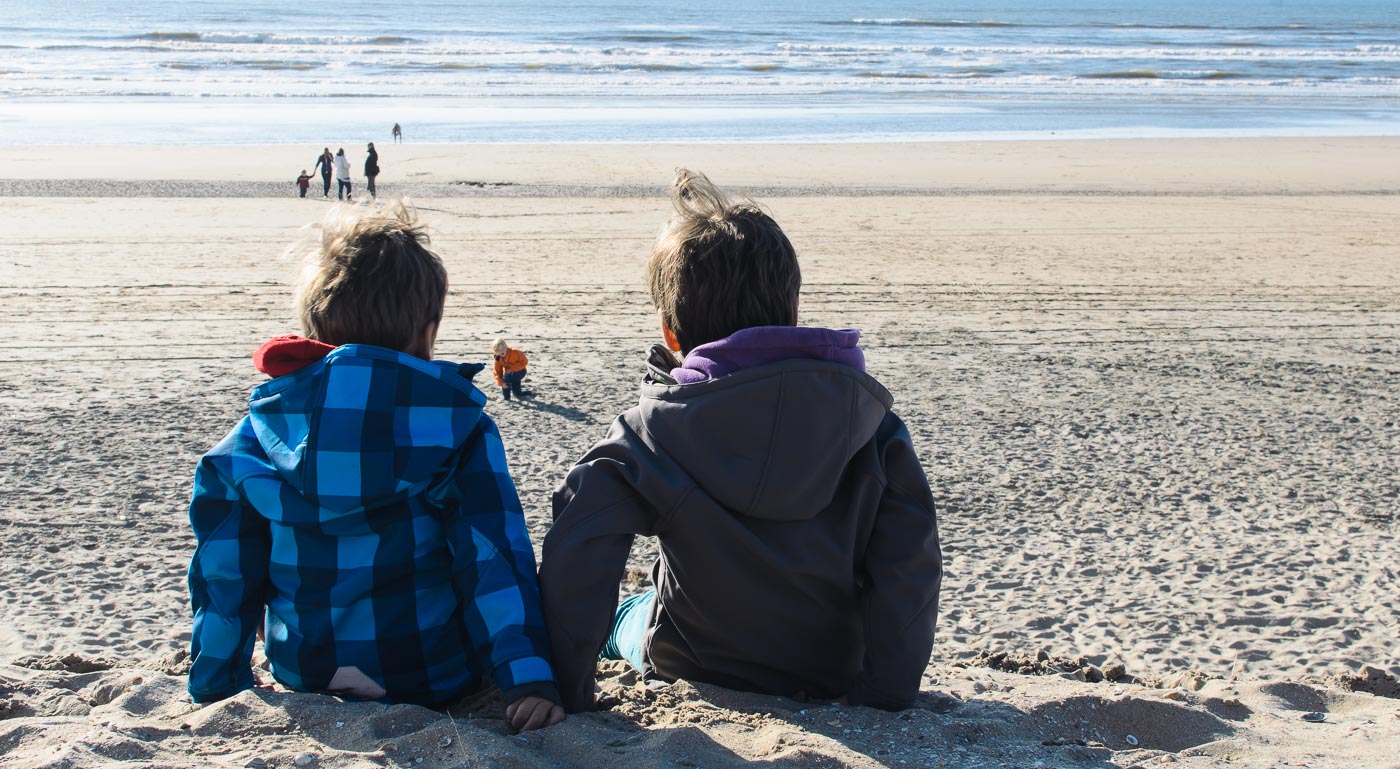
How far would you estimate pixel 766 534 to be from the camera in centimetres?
256

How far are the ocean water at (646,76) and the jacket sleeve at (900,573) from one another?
2311cm

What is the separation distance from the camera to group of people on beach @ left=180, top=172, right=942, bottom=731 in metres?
2.41

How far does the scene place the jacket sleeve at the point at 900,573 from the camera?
260cm

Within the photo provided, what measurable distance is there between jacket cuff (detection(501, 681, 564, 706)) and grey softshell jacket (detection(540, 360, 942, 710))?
2.9 inches

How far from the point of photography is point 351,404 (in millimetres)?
2367

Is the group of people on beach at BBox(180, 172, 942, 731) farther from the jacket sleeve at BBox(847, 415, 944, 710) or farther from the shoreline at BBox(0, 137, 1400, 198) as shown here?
the shoreline at BBox(0, 137, 1400, 198)

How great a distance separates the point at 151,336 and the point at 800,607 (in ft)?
24.7

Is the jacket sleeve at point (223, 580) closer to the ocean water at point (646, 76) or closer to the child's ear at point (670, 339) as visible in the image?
Answer: the child's ear at point (670, 339)

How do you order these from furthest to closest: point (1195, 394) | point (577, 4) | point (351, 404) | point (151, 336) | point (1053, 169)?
point (577, 4) < point (1053, 169) < point (151, 336) < point (1195, 394) < point (351, 404)

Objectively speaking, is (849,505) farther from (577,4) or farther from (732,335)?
(577,4)

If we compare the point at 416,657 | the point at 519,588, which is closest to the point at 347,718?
the point at 416,657

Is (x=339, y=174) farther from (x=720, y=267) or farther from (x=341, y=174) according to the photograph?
(x=720, y=267)

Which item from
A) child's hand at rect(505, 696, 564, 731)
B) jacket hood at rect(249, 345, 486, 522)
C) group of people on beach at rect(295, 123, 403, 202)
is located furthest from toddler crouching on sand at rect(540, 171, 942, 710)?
group of people on beach at rect(295, 123, 403, 202)

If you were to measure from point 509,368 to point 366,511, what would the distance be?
4848 mm
